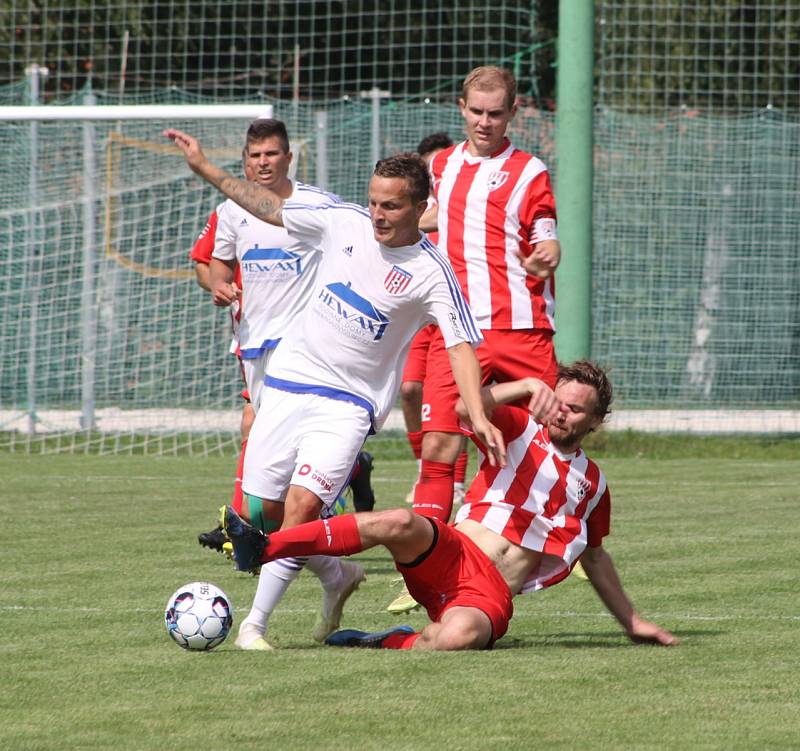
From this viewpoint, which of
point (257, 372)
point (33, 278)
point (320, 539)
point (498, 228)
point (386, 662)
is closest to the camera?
point (386, 662)

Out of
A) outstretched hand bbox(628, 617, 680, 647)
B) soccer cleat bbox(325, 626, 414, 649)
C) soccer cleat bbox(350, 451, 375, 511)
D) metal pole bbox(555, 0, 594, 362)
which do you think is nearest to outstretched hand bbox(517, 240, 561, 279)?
outstretched hand bbox(628, 617, 680, 647)

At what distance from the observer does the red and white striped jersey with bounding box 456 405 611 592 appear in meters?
6.09

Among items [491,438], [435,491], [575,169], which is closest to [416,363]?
[435,491]

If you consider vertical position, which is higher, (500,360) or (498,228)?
(498,228)

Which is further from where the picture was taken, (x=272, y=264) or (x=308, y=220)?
(x=272, y=264)

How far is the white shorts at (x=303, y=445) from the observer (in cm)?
588

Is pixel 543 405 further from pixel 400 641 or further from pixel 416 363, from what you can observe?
pixel 416 363

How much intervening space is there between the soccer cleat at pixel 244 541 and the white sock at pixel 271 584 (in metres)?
0.62

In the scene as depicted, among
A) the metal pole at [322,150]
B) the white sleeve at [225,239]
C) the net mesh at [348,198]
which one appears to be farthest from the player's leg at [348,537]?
the metal pole at [322,150]

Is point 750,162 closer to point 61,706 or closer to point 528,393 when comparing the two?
point 528,393

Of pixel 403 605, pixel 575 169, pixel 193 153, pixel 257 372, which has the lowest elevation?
pixel 403 605

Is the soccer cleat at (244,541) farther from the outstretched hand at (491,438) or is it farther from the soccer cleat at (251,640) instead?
the outstretched hand at (491,438)

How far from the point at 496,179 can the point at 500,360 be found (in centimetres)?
88

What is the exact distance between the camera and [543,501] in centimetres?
612
